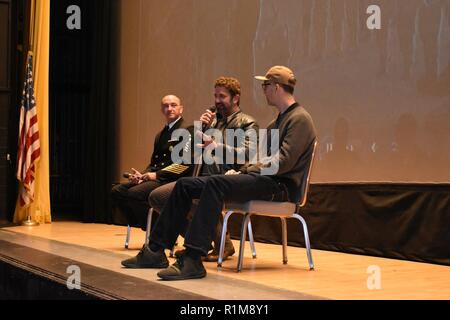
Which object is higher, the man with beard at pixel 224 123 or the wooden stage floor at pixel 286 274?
the man with beard at pixel 224 123

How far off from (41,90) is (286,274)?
4800 mm

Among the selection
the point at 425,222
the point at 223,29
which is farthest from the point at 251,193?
the point at 223,29

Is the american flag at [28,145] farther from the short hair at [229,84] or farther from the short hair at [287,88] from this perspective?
the short hair at [287,88]

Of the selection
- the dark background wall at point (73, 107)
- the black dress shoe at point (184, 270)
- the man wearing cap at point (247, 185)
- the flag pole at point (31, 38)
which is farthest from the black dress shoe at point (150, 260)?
the dark background wall at point (73, 107)

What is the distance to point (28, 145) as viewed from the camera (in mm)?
7629

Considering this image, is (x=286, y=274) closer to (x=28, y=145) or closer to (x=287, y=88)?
(x=287, y=88)

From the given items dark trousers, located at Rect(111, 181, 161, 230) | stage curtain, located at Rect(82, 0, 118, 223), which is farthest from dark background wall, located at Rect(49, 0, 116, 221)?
dark trousers, located at Rect(111, 181, 161, 230)

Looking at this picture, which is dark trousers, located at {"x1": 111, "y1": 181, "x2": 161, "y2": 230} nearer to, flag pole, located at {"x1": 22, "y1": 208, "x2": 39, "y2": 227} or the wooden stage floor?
the wooden stage floor

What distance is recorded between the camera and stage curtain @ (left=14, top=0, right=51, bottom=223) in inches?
310

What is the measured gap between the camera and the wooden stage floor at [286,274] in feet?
10.3

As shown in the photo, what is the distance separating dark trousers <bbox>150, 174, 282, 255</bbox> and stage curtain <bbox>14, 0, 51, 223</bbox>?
438cm

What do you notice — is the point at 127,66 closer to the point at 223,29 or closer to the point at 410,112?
the point at 223,29

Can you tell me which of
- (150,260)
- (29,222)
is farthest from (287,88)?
(29,222)

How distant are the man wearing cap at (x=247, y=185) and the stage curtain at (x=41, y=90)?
4.30m
